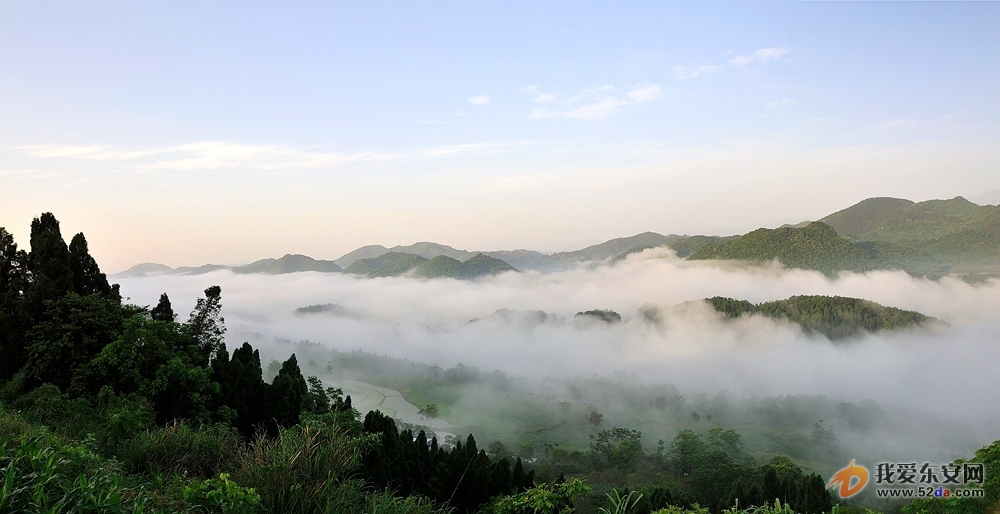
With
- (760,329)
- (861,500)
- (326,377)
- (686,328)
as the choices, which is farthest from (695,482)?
(686,328)

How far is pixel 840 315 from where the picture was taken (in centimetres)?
15175

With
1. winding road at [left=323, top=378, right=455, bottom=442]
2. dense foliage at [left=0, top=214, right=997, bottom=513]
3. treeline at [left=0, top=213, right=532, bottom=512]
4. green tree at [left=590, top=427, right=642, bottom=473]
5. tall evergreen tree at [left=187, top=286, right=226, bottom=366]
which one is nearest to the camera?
dense foliage at [left=0, top=214, right=997, bottom=513]

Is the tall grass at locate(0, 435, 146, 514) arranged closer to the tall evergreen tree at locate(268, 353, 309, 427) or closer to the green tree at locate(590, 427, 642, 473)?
the tall evergreen tree at locate(268, 353, 309, 427)

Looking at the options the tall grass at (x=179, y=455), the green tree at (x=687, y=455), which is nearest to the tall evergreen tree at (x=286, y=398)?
the tall grass at (x=179, y=455)

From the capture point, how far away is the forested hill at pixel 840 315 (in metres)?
148

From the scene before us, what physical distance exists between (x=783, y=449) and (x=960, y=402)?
88.9 metres

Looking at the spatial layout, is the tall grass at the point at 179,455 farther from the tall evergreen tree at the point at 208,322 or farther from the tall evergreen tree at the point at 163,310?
the tall evergreen tree at the point at 163,310

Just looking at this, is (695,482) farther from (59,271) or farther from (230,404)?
(59,271)

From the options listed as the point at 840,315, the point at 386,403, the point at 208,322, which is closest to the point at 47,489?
the point at 208,322

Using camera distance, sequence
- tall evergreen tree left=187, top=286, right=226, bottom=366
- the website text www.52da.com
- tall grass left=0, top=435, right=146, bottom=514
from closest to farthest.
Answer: tall grass left=0, top=435, right=146, bottom=514 → the website text www.52da.com → tall evergreen tree left=187, top=286, right=226, bottom=366

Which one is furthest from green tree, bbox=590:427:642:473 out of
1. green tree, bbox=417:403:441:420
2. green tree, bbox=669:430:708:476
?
green tree, bbox=417:403:441:420

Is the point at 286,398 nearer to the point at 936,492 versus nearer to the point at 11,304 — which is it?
the point at 11,304

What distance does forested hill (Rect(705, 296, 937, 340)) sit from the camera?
148 metres

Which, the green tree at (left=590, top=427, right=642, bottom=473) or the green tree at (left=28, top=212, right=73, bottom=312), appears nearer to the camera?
the green tree at (left=28, top=212, right=73, bottom=312)
